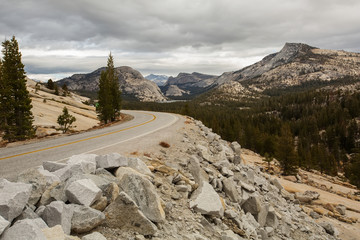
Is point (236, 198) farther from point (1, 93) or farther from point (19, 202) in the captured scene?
point (1, 93)

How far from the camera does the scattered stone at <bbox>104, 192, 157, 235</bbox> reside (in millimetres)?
4969

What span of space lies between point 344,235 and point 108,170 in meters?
22.4

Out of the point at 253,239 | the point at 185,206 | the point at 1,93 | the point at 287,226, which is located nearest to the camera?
the point at 185,206

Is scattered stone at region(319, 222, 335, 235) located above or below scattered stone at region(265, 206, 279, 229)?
below

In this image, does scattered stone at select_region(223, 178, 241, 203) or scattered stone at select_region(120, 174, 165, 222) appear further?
scattered stone at select_region(223, 178, 241, 203)

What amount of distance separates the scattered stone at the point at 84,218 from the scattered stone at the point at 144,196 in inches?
45.8

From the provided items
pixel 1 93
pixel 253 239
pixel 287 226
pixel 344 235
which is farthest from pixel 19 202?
pixel 1 93

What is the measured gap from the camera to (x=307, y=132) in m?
131

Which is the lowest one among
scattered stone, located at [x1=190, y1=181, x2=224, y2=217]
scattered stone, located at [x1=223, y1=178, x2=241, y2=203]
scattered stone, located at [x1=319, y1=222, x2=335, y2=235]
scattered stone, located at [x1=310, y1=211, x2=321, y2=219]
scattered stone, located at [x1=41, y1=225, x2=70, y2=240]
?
scattered stone, located at [x1=310, y1=211, x2=321, y2=219]

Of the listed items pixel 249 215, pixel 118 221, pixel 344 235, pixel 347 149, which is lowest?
pixel 347 149

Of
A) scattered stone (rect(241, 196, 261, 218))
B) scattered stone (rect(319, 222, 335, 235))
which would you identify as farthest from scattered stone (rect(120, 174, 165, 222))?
scattered stone (rect(319, 222, 335, 235))

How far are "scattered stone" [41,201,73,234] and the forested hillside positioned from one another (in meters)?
50.1

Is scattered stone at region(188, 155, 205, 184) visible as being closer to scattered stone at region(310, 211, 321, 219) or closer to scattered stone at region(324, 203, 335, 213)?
scattered stone at region(310, 211, 321, 219)

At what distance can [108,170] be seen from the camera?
7414 millimetres
